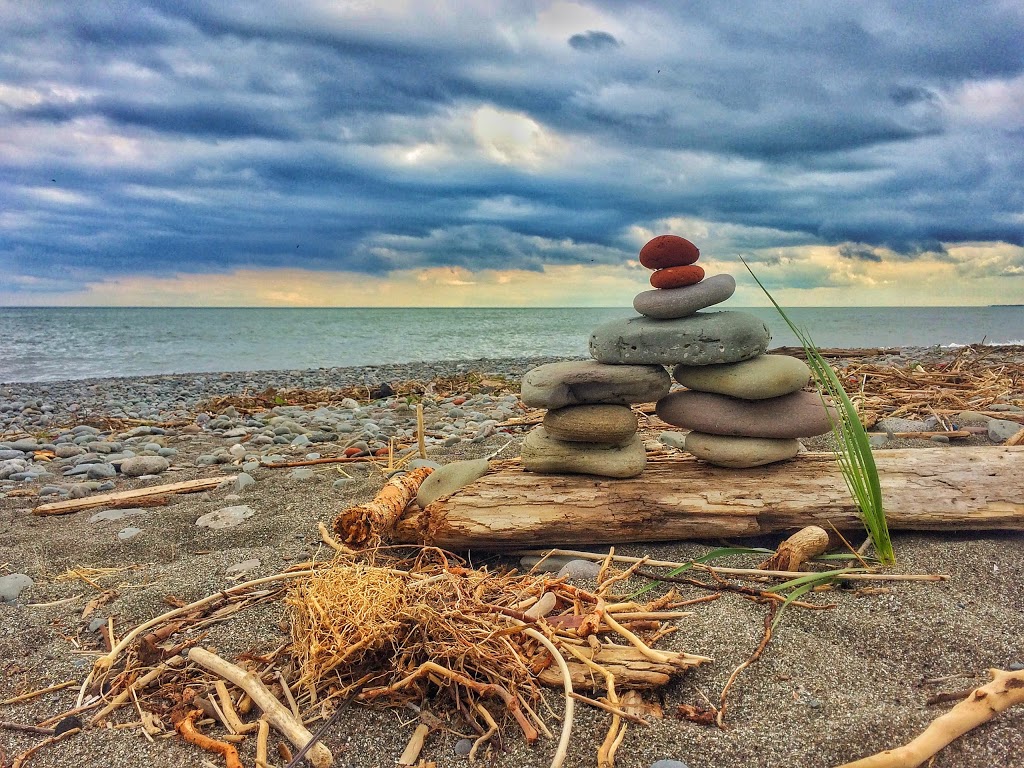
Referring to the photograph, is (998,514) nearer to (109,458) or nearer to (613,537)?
(613,537)

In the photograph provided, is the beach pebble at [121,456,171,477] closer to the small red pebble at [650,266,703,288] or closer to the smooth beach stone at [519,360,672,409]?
the smooth beach stone at [519,360,672,409]

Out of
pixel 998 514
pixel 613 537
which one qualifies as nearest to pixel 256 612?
pixel 613 537

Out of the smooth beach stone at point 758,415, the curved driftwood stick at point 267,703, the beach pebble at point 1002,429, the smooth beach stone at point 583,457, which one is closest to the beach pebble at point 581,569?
the smooth beach stone at point 583,457

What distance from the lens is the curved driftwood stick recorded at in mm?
2146

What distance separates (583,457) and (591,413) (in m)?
0.30

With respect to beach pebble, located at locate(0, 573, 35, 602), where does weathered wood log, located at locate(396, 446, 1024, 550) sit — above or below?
above

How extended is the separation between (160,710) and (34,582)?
200cm

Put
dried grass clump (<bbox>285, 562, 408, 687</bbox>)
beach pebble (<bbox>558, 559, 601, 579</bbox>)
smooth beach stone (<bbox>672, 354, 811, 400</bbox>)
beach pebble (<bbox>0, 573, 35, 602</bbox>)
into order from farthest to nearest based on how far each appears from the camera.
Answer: smooth beach stone (<bbox>672, 354, 811, 400</bbox>) < beach pebble (<bbox>0, 573, 35, 602</bbox>) < beach pebble (<bbox>558, 559, 601, 579</bbox>) < dried grass clump (<bbox>285, 562, 408, 687</bbox>)

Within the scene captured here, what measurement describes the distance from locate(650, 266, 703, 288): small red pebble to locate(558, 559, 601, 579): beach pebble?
6.01 feet

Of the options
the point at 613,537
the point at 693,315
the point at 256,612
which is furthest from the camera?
the point at 693,315

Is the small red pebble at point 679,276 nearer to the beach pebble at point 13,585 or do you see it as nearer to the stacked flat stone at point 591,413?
the stacked flat stone at point 591,413

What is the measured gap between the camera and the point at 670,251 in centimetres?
420

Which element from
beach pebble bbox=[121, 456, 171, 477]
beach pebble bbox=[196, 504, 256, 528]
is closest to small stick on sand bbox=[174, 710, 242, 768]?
beach pebble bbox=[196, 504, 256, 528]

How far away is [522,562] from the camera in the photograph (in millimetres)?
3953
